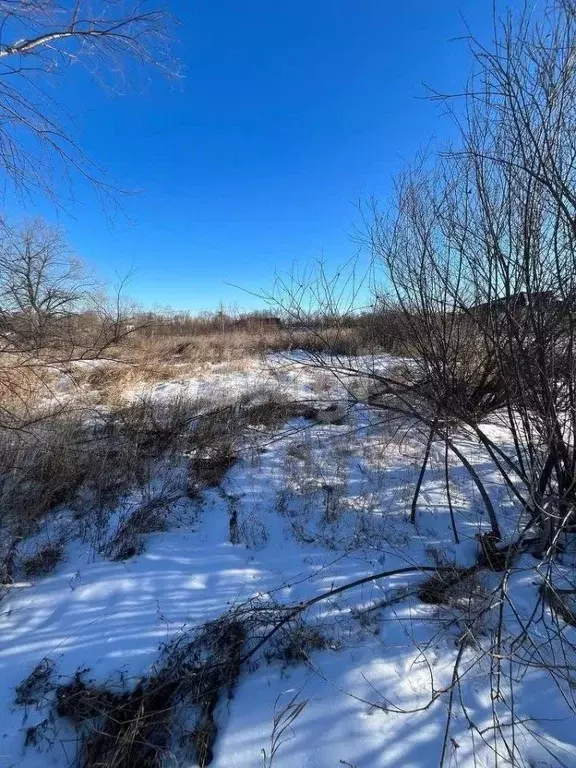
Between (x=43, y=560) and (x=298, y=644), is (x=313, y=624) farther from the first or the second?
(x=43, y=560)

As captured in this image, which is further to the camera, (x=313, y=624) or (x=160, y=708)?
(x=313, y=624)

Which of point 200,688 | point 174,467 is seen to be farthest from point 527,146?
point 174,467

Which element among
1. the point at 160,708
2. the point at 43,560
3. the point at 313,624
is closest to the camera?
the point at 160,708

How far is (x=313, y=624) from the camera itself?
2.02 metres

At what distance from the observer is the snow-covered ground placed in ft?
4.86

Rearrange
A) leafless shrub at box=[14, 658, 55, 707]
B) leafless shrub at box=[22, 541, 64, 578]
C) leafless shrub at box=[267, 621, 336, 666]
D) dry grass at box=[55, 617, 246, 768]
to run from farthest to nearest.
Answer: leafless shrub at box=[22, 541, 64, 578], leafless shrub at box=[267, 621, 336, 666], leafless shrub at box=[14, 658, 55, 707], dry grass at box=[55, 617, 246, 768]

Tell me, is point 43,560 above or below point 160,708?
above

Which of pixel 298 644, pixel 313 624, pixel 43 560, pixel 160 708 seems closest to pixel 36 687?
pixel 160 708

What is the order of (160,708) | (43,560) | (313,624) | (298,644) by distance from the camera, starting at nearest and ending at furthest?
(160,708)
(298,644)
(313,624)
(43,560)

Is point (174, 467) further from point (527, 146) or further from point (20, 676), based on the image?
point (527, 146)

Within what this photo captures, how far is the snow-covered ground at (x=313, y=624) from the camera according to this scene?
1.48 metres

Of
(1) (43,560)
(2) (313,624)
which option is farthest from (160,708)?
(1) (43,560)

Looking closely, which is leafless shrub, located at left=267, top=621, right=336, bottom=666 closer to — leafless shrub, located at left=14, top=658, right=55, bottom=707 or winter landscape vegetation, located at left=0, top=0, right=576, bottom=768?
winter landscape vegetation, located at left=0, top=0, right=576, bottom=768

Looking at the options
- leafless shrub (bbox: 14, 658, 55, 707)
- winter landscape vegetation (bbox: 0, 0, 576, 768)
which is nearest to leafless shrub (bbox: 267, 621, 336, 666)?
winter landscape vegetation (bbox: 0, 0, 576, 768)
